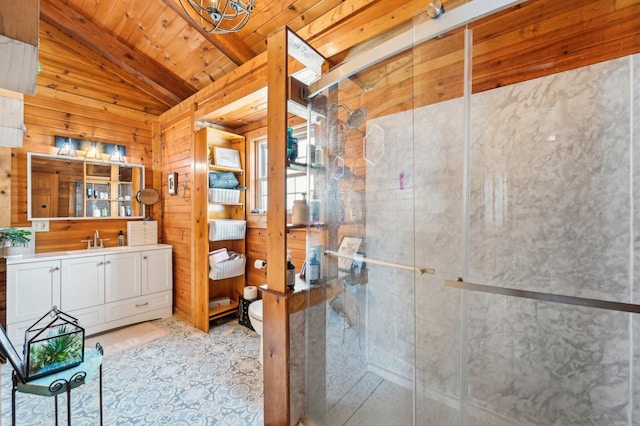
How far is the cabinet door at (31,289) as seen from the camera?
7.74 feet

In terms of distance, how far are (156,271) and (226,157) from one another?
155 cm

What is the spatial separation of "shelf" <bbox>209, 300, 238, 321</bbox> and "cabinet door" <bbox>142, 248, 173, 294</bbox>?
0.70 meters

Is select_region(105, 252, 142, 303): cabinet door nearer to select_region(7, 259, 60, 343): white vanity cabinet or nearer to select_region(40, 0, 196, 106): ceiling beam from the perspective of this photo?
select_region(7, 259, 60, 343): white vanity cabinet

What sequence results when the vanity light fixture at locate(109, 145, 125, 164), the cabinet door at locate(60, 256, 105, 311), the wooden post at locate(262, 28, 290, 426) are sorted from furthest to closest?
the vanity light fixture at locate(109, 145, 125, 164) → the cabinet door at locate(60, 256, 105, 311) → the wooden post at locate(262, 28, 290, 426)

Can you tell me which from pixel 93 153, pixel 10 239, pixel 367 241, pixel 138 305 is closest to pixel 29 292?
pixel 10 239

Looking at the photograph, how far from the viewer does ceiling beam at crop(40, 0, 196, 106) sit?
2689mm

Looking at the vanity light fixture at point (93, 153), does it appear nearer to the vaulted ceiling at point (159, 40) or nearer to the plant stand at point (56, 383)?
the vaulted ceiling at point (159, 40)

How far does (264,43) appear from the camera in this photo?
2443mm

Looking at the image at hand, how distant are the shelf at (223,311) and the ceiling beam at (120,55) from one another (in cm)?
254

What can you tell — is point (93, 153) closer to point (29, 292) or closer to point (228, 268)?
point (29, 292)

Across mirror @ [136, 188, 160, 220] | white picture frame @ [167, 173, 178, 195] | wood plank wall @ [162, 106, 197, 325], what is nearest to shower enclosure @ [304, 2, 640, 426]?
wood plank wall @ [162, 106, 197, 325]

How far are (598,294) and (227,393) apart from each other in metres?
2.21

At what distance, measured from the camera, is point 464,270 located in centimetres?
161

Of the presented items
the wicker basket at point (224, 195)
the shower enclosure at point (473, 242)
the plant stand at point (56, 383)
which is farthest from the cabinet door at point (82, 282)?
the shower enclosure at point (473, 242)
